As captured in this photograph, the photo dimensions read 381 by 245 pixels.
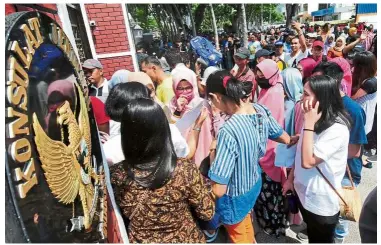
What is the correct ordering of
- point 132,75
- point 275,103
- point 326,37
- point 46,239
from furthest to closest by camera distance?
1. point 326,37
2. point 132,75
3. point 275,103
4. point 46,239

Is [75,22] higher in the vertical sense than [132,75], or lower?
higher

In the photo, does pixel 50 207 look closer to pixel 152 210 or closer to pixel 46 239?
pixel 46 239

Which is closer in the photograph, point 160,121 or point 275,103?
point 160,121

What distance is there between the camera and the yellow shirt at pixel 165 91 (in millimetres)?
3410

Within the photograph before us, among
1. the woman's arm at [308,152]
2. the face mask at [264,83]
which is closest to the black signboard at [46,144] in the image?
the woman's arm at [308,152]

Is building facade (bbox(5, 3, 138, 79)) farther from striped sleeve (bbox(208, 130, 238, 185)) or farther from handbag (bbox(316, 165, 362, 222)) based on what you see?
handbag (bbox(316, 165, 362, 222))

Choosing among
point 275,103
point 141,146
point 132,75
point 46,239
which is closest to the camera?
point 46,239

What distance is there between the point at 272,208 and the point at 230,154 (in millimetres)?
1271

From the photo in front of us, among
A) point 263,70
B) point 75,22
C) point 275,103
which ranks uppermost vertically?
point 75,22

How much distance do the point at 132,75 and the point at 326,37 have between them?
681cm

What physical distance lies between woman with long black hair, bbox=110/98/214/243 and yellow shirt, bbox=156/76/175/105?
209 cm

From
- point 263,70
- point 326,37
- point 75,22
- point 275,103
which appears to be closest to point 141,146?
point 275,103

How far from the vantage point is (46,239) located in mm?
744

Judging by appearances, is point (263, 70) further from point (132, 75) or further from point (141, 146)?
point (141, 146)
